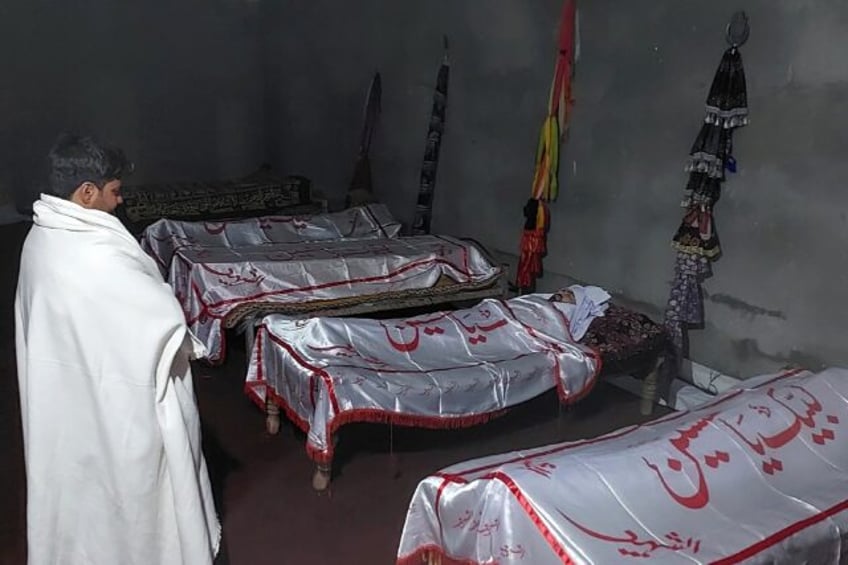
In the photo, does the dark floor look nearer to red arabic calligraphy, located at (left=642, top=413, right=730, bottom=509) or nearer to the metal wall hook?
red arabic calligraphy, located at (left=642, top=413, right=730, bottom=509)

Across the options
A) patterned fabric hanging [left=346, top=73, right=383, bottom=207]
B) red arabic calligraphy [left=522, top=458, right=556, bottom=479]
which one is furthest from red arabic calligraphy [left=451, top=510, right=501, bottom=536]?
patterned fabric hanging [left=346, top=73, right=383, bottom=207]

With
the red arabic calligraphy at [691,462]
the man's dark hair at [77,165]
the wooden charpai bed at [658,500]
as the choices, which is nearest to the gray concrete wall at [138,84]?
the man's dark hair at [77,165]

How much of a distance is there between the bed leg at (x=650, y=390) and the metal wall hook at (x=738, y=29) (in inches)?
55.8

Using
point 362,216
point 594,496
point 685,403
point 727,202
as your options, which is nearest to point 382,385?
point 594,496

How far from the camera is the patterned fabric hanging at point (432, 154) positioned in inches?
207

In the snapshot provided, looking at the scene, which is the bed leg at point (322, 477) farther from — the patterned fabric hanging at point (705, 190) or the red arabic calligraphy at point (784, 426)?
the patterned fabric hanging at point (705, 190)

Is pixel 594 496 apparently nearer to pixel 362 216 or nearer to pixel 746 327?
pixel 746 327

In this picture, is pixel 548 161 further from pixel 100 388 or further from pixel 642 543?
pixel 100 388

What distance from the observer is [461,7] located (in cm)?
504

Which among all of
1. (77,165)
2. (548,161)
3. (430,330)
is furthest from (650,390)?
(77,165)

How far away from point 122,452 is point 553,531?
1.10m

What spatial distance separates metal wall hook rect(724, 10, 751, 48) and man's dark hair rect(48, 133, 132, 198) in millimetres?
2632

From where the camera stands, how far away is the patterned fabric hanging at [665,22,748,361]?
3486 millimetres

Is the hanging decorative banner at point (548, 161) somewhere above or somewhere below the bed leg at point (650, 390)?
above
